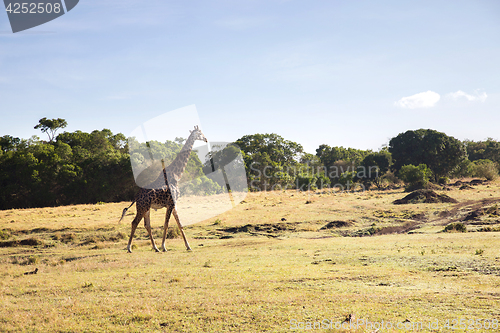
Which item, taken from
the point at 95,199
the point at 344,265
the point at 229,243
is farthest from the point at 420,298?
the point at 95,199

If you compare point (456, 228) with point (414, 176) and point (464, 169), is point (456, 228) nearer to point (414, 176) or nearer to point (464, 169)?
point (414, 176)

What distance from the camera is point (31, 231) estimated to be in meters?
22.2

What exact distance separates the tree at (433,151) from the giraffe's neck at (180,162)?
59585 millimetres

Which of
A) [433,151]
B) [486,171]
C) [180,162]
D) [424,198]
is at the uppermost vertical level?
[180,162]

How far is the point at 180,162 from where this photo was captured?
1573cm

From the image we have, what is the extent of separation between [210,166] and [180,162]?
53034 mm

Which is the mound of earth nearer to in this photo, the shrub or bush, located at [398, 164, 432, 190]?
bush, located at [398, 164, 432, 190]

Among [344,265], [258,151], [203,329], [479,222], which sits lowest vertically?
[479,222]

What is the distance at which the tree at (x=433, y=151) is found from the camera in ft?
210

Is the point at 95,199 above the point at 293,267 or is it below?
above

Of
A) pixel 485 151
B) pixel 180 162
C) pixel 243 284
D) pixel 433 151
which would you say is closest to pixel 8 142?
pixel 180 162

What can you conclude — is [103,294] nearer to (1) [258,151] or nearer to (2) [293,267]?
(2) [293,267]

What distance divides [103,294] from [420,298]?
701 cm

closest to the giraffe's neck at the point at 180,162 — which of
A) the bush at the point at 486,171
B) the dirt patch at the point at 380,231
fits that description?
the dirt patch at the point at 380,231
